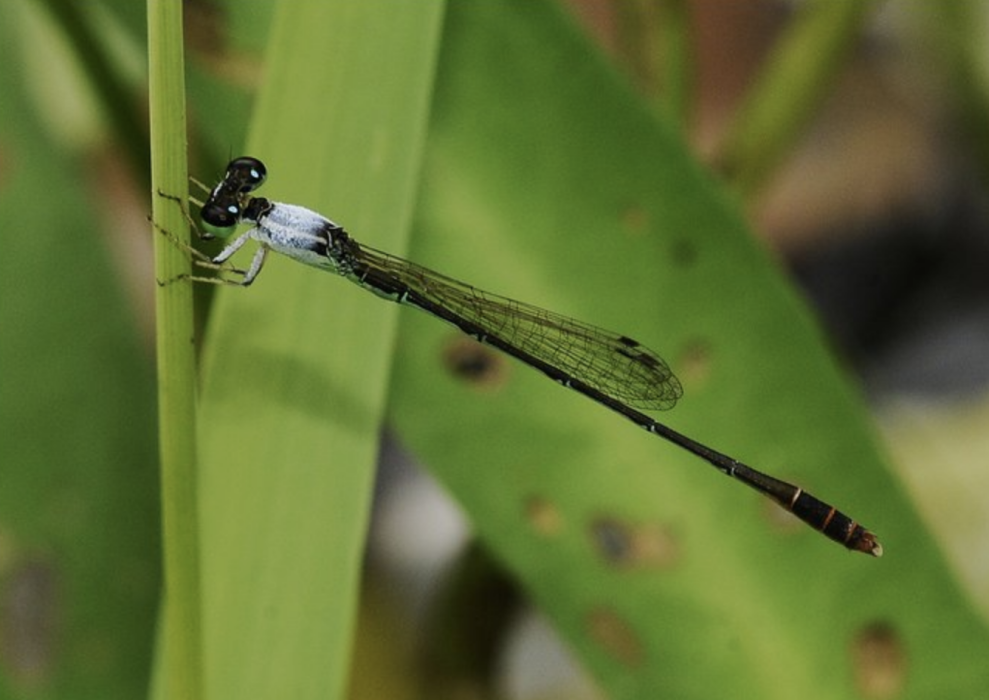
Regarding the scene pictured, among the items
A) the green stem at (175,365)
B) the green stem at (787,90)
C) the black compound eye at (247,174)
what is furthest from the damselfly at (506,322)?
the green stem at (787,90)

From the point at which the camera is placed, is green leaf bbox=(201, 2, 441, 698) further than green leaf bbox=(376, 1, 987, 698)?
No

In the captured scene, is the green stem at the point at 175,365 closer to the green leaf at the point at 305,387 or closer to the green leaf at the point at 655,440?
the green leaf at the point at 305,387

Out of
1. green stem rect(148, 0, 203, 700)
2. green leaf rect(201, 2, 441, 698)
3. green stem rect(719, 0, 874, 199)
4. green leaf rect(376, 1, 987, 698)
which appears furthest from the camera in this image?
green stem rect(719, 0, 874, 199)

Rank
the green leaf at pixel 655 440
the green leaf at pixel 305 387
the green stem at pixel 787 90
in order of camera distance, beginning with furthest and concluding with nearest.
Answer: the green stem at pixel 787 90 < the green leaf at pixel 655 440 < the green leaf at pixel 305 387

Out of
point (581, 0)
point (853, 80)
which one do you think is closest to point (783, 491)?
point (581, 0)

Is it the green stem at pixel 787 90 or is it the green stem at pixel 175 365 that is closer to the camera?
the green stem at pixel 175 365

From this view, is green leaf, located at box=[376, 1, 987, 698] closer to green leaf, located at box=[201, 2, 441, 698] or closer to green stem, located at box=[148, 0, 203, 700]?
green leaf, located at box=[201, 2, 441, 698]

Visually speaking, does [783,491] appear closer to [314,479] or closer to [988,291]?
[314,479]

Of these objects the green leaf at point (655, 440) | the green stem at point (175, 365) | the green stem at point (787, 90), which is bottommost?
the green stem at point (175, 365)

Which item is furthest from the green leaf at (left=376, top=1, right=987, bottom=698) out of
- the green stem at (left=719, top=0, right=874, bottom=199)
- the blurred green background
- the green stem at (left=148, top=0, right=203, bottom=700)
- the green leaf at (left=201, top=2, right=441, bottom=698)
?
the green stem at (left=719, top=0, right=874, bottom=199)
